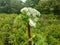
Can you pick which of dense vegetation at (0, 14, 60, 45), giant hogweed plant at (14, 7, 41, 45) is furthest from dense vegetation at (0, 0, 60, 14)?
giant hogweed plant at (14, 7, 41, 45)

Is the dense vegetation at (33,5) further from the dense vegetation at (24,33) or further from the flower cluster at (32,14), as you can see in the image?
the flower cluster at (32,14)

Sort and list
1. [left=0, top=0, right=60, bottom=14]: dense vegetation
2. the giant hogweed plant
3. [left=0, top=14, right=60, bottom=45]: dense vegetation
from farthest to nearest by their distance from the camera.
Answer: [left=0, top=0, right=60, bottom=14]: dense vegetation
[left=0, top=14, right=60, bottom=45]: dense vegetation
the giant hogweed plant

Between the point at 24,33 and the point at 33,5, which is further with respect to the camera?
the point at 33,5

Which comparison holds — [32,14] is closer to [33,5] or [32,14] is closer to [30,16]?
[30,16]

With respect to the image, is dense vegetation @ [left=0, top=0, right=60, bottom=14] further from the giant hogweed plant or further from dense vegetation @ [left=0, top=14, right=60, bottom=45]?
the giant hogweed plant

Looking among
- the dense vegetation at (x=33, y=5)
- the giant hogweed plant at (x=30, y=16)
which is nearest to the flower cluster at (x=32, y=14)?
the giant hogweed plant at (x=30, y=16)

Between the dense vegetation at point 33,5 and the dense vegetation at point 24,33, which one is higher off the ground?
the dense vegetation at point 24,33

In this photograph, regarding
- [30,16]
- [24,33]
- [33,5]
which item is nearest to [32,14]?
[30,16]

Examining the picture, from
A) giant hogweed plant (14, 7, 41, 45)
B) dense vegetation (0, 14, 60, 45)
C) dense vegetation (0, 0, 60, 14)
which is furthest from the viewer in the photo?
dense vegetation (0, 0, 60, 14)

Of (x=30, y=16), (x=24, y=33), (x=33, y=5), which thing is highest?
(x=30, y=16)

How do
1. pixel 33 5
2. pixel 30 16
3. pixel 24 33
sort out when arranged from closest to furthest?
pixel 30 16 < pixel 24 33 < pixel 33 5

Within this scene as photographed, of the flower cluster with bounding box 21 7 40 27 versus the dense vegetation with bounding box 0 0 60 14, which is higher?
the flower cluster with bounding box 21 7 40 27

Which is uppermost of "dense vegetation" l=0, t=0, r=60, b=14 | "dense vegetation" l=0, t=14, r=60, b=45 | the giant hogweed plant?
the giant hogweed plant

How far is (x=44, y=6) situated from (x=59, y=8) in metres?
0.87
